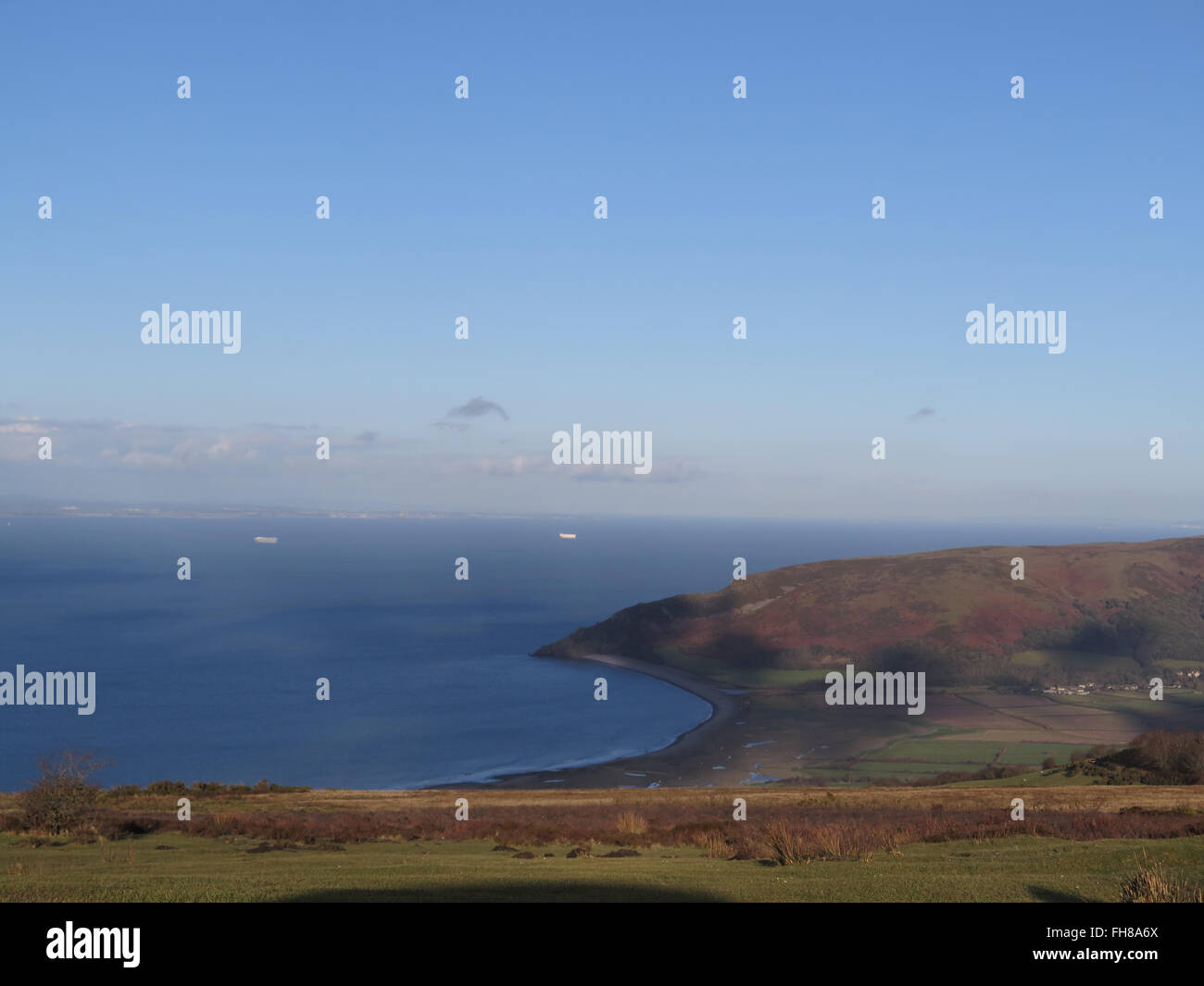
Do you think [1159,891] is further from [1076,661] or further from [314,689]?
[1076,661]

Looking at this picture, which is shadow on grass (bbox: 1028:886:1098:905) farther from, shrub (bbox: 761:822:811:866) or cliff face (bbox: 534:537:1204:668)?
cliff face (bbox: 534:537:1204:668)

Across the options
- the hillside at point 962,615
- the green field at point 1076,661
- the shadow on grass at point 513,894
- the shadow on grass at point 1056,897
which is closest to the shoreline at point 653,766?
the hillside at point 962,615

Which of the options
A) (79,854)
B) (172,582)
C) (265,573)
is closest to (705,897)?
(79,854)

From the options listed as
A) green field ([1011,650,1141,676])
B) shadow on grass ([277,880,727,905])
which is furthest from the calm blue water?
shadow on grass ([277,880,727,905])

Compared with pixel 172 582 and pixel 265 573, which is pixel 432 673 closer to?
pixel 172 582

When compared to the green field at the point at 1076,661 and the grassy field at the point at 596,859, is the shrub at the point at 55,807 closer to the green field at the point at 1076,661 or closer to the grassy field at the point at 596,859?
the grassy field at the point at 596,859

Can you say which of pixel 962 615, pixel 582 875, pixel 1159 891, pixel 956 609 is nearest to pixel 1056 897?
pixel 1159 891

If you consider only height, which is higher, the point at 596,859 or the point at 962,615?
the point at 596,859
